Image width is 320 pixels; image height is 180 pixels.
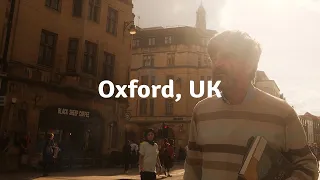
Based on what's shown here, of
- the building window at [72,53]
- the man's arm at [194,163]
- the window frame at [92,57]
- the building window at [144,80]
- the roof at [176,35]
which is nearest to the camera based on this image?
the man's arm at [194,163]

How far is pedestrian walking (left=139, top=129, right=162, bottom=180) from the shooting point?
8.62 meters

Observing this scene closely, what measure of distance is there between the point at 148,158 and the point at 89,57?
13363 millimetres

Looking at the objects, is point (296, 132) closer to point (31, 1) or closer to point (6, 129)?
point (6, 129)

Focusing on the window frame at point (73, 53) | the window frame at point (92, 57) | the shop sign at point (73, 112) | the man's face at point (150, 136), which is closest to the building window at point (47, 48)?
the window frame at point (73, 53)

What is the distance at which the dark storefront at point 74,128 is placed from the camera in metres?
18.4

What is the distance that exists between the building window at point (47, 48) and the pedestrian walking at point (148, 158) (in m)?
11.4

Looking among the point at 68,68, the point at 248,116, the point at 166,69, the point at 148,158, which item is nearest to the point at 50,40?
the point at 68,68

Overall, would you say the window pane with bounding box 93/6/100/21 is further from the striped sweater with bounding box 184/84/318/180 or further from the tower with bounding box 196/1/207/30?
the tower with bounding box 196/1/207/30

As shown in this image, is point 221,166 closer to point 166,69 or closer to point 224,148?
point 224,148

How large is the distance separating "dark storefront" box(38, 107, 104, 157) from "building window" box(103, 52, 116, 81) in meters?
2.61

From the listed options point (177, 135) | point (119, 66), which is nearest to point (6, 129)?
point (119, 66)

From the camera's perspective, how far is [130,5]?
25016 mm

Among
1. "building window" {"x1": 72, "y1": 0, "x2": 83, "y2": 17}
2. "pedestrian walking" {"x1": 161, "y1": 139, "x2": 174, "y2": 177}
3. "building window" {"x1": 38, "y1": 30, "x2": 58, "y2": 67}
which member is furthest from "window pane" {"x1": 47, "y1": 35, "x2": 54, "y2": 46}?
"pedestrian walking" {"x1": 161, "y1": 139, "x2": 174, "y2": 177}

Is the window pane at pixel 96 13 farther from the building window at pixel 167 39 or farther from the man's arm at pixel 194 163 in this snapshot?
the building window at pixel 167 39
